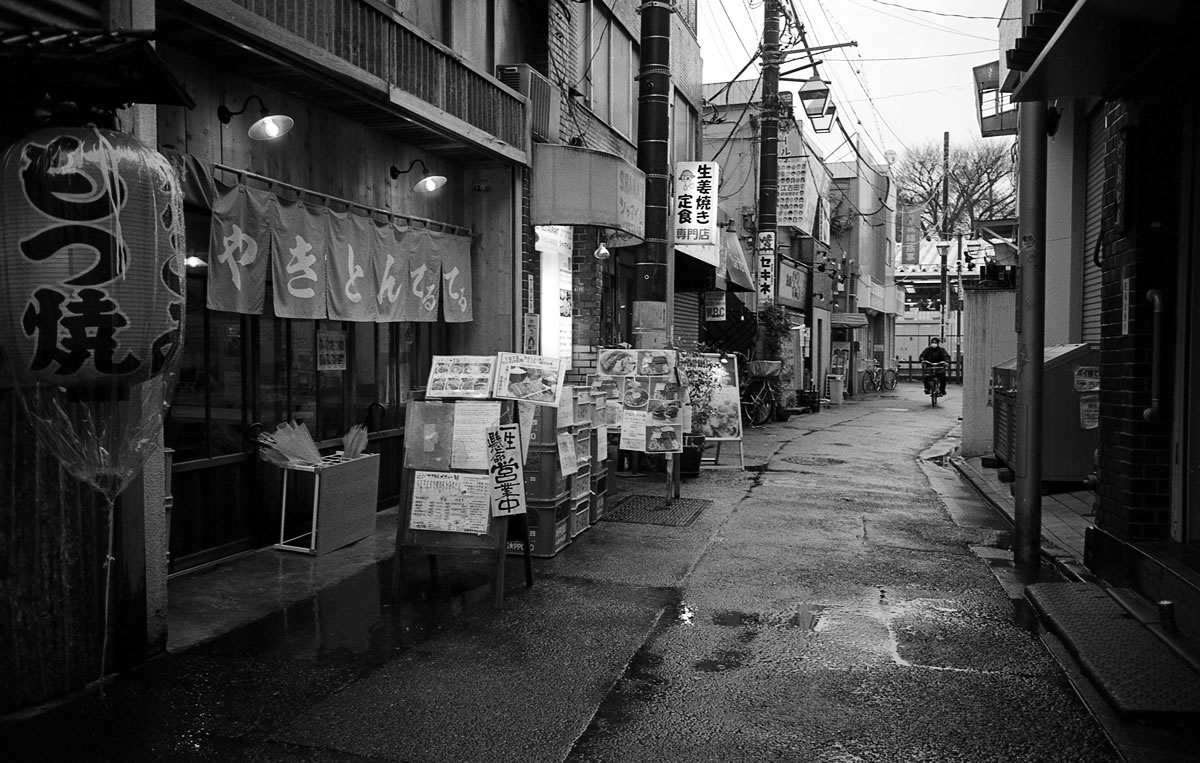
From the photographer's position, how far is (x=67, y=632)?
181 inches

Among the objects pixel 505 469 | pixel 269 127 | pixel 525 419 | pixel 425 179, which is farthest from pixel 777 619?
pixel 425 179

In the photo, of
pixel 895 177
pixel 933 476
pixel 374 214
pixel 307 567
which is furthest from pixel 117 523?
pixel 895 177

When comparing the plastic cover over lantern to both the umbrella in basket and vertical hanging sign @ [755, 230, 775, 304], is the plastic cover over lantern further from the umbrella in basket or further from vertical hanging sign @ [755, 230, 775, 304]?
vertical hanging sign @ [755, 230, 775, 304]

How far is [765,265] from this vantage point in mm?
22969

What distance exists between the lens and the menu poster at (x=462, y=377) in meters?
6.66

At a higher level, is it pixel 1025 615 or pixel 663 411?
pixel 663 411

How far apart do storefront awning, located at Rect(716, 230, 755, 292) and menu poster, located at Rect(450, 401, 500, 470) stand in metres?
13.7

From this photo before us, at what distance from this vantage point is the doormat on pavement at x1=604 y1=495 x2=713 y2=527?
30.8 ft

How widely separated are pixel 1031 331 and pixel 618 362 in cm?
466

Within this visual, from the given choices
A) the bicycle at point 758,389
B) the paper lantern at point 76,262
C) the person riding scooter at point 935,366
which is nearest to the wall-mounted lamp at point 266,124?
the paper lantern at point 76,262

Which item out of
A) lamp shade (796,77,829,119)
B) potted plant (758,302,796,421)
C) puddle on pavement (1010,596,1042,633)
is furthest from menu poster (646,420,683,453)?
lamp shade (796,77,829,119)

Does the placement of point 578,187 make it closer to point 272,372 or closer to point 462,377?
point 272,372

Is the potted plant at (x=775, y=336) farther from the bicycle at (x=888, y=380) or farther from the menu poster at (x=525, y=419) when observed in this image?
the bicycle at (x=888, y=380)

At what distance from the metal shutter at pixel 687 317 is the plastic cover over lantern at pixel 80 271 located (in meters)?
16.2
